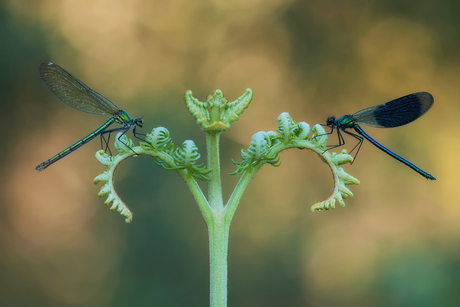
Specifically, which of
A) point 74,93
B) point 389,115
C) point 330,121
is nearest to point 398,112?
point 389,115

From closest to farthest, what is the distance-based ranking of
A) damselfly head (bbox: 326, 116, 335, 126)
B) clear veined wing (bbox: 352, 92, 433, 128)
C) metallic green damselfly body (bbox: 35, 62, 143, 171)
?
1. metallic green damselfly body (bbox: 35, 62, 143, 171)
2. damselfly head (bbox: 326, 116, 335, 126)
3. clear veined wing (bbox: 352, 92, 433, 128)

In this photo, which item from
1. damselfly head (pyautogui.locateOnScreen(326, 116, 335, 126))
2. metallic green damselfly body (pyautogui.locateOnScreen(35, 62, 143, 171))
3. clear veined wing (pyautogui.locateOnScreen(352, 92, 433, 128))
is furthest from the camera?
clear veined wing (pyautogui.locateOnScreen(352, 92, 433, 128))

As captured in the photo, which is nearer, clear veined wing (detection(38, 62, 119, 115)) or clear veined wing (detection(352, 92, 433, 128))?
clear veined wing (detection(38, 62, 119, 115))

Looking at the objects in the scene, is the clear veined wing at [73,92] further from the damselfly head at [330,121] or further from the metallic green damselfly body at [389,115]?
the metallic green damselfly body at [389,115]

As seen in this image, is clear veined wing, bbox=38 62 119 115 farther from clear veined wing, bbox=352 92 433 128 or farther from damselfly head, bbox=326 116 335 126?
clear veined wing, bbox=352 92 433 128

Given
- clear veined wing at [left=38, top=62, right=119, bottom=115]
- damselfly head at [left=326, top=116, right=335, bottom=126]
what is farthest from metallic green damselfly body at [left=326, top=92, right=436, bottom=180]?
clear veined wing at [left=38, top=62, right=119, bottom=115]

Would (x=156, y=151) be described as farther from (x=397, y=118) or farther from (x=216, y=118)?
(x=397, y=118)

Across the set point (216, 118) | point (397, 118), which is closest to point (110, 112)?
point (216, 118)

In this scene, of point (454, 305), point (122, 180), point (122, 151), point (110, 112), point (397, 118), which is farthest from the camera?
point (122, 180)

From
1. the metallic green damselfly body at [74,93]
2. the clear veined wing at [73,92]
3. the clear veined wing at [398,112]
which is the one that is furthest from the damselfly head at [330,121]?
the clear veined wing at [73,92]

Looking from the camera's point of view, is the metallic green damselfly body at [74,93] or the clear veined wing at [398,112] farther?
the clear veined wing at [398,112]

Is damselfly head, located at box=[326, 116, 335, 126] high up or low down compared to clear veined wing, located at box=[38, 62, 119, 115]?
down
